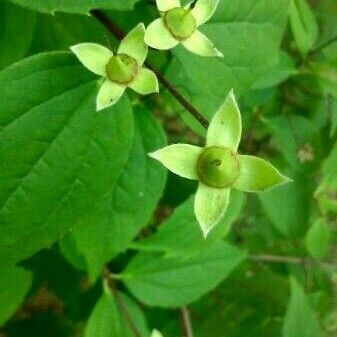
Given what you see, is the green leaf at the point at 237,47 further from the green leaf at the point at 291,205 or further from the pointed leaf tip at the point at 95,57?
the green leaf at the point at 291,205

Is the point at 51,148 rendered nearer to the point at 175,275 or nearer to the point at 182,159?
the point at 182,159

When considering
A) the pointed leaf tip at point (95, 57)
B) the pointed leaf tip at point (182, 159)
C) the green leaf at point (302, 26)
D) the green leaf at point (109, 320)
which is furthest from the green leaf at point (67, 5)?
the green leaf at point (109, 320)

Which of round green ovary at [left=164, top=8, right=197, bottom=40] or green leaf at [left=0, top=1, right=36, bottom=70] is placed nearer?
round green ovary at [left=164, top=8, right=197, bottom=40]

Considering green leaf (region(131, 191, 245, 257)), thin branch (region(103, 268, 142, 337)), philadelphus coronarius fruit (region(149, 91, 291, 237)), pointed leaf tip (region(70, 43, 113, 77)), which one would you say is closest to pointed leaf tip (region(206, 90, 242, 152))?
philadelphus coronarius fruit (region(149, 91, 291, 237))

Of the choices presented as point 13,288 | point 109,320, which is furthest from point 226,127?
point 13,288

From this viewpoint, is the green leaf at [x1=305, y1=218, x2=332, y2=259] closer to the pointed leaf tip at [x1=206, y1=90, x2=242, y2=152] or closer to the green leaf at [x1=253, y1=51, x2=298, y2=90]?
the green leaf at [x1=253, y1=51, x2=298, y2=90]
